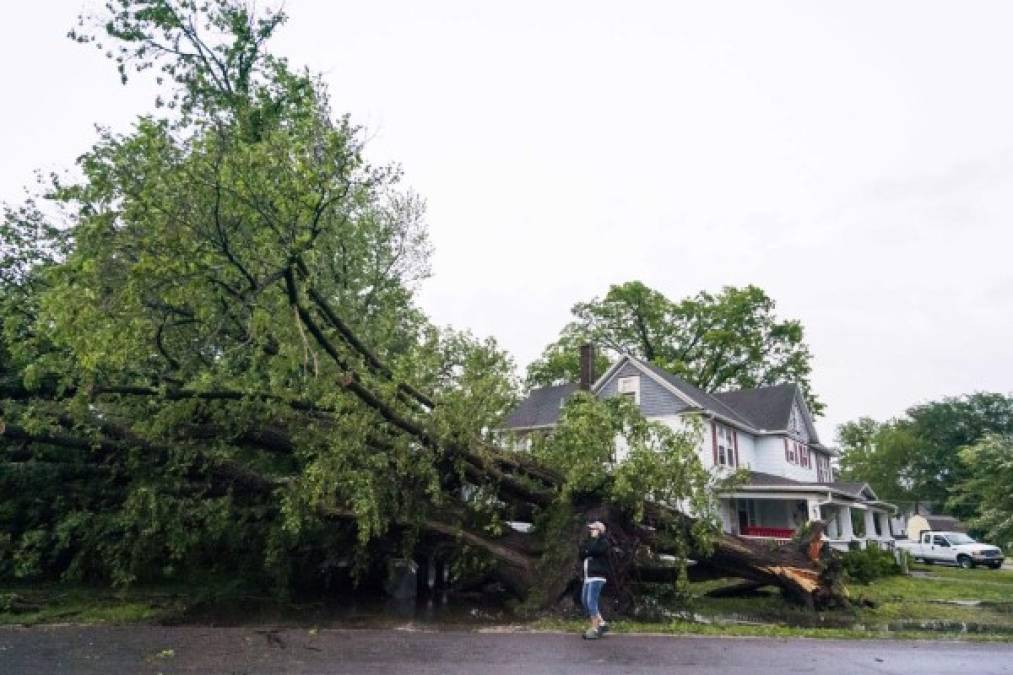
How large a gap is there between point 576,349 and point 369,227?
27444 millimetres

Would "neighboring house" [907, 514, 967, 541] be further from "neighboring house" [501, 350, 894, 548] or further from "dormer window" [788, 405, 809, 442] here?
"dormer window" [788, 405, 809, 442]

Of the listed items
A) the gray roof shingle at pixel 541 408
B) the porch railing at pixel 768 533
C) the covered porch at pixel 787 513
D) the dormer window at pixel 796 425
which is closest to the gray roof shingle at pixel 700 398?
the dormer window at pixel 796 425

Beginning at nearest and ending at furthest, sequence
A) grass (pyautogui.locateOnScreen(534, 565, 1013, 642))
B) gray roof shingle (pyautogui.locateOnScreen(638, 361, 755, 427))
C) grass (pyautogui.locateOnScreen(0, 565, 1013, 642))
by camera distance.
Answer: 1. grass (pyautogui.locateOnScreen(534, 565, 1013, 642))
2. grass (pyautogui.locateOnScreen(0, 565, 1013, 642))
3. gray roof shingle (pyautogui.locateOnScreen(638, 361, 755, 427))

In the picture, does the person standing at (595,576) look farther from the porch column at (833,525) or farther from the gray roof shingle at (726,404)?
the porch column at (833,525)

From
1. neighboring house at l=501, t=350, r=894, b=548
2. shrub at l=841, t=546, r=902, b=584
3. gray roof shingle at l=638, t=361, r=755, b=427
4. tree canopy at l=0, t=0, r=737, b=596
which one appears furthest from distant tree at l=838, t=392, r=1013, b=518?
tree canopy at l=0, t=0, r=737, b=596

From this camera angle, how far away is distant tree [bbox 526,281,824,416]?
42.9 meters

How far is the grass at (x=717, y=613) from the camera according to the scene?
10172mm

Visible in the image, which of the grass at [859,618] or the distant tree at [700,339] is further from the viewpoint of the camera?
the distant tree at [700,339]

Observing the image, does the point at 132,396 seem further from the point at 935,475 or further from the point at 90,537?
the point at 935,475

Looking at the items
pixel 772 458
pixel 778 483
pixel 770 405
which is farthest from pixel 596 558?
pixel 770 405

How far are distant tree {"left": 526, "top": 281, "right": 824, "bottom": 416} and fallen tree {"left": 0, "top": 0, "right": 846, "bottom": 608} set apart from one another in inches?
1144

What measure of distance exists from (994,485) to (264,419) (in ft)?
59.3

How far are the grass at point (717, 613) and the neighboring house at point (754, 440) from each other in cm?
1123

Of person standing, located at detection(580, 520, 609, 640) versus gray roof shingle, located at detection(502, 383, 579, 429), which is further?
gray roof shingle, located at detection(502, 383, 579, 429)
